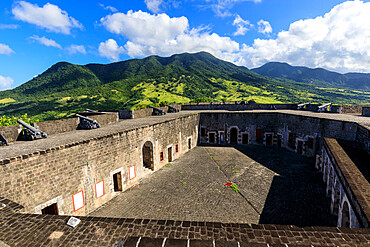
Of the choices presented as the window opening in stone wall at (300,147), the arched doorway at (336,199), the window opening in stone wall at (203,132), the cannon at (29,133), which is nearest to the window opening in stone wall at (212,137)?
the window opening in stone wall at (203,132)

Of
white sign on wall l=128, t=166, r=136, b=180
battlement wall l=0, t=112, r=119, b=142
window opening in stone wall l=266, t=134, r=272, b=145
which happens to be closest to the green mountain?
window opening in stone wall l=266, t=134, r=272, b=145

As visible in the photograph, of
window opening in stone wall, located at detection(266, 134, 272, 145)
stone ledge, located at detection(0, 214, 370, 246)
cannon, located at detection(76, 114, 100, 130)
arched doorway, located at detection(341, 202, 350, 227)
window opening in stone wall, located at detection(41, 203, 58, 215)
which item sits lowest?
window opening in stone wall, located at detection(266, 134, 272, 145)

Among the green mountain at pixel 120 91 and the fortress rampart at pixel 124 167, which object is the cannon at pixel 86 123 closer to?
the fortress rampart at pixel 124 167

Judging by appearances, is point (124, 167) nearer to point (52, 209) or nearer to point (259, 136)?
point (52, 209)

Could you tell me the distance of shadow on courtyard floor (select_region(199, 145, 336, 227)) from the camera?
9.70m

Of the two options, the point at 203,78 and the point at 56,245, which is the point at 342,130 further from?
the point at 203,78

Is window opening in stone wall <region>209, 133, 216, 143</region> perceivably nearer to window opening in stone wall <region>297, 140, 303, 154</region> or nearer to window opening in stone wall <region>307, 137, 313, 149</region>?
window opening in stone wall <region>297, 140, 303, 154</region>

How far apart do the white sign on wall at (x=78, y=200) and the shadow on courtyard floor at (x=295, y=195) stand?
9.44 meters

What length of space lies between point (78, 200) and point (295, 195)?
13034 mm

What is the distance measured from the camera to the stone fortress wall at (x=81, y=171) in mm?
7558

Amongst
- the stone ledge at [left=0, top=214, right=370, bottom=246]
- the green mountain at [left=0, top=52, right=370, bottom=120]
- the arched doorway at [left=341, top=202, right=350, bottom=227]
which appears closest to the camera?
the stone ledge at [left=0, top=214, right=370, bottom=246]

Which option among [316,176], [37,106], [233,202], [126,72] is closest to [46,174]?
[233,202]

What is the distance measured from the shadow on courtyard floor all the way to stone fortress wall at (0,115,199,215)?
9.07 metres

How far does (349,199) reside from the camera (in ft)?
20.7
